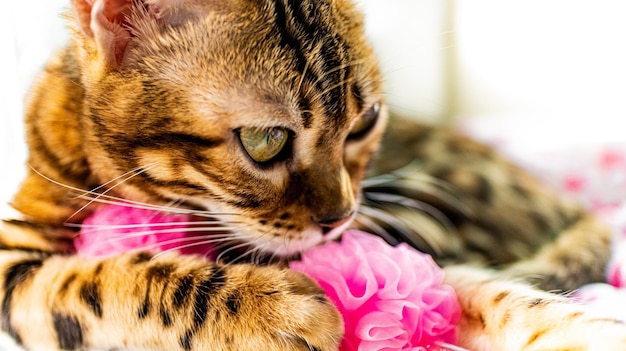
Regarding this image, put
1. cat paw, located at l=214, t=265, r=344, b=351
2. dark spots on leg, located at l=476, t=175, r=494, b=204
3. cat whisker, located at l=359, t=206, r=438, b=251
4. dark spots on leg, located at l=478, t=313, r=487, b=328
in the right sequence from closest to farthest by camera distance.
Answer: cat paw, located at l=214, t=265, r=344, b=351 < dark spots on leg, located at l=478, t=313, r=487, b=328 < cat whisker, located at l=359, t=206, r=438, b=251 < dark spots on leg, located at l=476, t=175, r=494, b=204

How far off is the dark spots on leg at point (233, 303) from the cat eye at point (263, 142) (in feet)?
0.50

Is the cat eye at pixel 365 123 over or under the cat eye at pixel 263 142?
under

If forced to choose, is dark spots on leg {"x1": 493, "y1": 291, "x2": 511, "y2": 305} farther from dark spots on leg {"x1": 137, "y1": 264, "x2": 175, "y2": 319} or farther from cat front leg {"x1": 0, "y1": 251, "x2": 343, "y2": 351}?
dark spots on leg {"x1": 137, "y1": 264, "x2": 175, "y2": 319}

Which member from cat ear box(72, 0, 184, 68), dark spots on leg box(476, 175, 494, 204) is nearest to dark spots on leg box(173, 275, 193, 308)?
cat ear box(72, 0, 184, 68)

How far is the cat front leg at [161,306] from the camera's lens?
23.7 inches

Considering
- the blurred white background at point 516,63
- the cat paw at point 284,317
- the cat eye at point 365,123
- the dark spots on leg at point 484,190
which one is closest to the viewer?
the cat paw at point 284,317

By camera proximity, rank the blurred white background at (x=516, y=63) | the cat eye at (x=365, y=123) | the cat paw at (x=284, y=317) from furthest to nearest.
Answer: the blurred white background at (x=516, y=63)
the cat eye at (x=365, y=123)
the cat paw at (x=284, y=317)

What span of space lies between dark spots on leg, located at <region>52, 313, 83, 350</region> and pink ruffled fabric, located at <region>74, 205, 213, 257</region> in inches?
3.0

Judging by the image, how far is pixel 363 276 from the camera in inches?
26.0

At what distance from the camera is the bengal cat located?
0.63 m

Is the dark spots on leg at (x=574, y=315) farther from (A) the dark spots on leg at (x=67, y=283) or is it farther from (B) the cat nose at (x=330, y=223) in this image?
→ (A) the dark spots on leg at (x=67, y=283)

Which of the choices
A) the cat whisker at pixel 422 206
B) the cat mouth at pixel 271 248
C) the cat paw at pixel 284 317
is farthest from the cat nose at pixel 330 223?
the cat whisker at pixel 422 206

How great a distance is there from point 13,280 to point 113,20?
1.01 ft

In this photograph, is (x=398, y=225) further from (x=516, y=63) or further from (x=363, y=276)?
(x=516, y=63)
